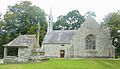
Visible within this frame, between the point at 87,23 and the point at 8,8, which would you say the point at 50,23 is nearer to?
the point at 8,8

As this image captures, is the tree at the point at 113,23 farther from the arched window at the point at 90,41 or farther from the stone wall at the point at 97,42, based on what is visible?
the arched window at the point at 90,41

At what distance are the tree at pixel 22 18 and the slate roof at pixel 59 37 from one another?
10.0 ft

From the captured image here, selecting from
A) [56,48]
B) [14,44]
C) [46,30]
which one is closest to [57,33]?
[56,48]

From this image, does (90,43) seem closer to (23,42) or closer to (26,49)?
(23,42)

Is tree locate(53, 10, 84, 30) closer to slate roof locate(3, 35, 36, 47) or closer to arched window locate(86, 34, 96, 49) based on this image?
arched window locate(86, 34, 96, 49)

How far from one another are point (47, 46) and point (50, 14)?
1107cm

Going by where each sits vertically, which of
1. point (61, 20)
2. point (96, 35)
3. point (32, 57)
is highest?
point (61, 20)

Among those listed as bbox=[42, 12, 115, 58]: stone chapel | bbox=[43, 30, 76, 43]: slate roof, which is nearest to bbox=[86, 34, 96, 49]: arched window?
bbox=[42, 12, 115, 58]: stone chapel

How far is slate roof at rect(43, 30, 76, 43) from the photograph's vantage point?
49.3 m

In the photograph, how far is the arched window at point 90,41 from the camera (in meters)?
43.0

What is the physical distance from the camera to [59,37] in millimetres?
50250

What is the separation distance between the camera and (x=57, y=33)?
2023 inches

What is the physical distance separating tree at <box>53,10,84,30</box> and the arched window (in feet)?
82.6

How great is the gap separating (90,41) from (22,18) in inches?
686
